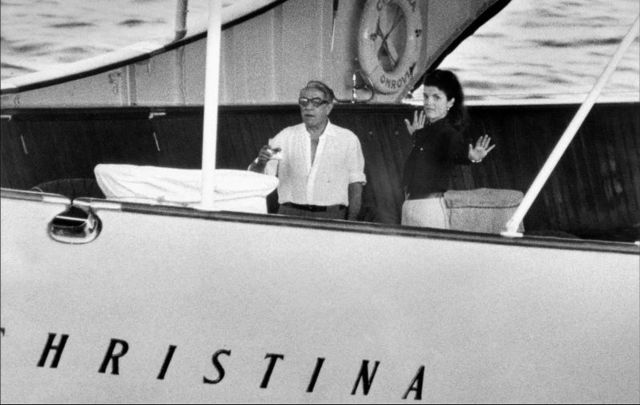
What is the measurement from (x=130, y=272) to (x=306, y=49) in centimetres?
307

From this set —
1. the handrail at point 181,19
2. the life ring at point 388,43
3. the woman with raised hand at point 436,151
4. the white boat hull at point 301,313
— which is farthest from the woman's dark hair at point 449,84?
the handrail at point 181,19

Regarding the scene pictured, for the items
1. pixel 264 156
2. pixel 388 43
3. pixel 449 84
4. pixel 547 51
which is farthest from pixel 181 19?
pixel 547 51

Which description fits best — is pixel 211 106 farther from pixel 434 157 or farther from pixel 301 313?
pixel 434 157

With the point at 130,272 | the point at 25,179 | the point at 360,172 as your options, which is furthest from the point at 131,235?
the point at 25,179

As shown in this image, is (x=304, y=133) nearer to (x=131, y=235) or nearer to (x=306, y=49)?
(x=306, y=49)

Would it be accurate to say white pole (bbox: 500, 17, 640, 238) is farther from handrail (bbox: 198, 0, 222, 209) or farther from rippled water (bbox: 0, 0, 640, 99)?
rippled water (bbox: 0, 0, 640, 99)

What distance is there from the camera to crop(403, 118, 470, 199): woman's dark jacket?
4848mm

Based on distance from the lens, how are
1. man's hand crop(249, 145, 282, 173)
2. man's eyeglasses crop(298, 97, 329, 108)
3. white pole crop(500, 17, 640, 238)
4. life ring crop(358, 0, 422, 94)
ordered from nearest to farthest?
white pole crop(500, 17, 640, 238)
man's hand crop(249, 145, 282, 173)
man's eyeglasses crop(298, 97, 329, 108)
life ring crop(358, 0, 422, 94)

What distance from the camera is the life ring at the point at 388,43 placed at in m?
6.62

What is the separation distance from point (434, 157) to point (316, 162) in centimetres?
74

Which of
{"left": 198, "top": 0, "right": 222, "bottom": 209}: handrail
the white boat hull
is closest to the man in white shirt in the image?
the white boat hull

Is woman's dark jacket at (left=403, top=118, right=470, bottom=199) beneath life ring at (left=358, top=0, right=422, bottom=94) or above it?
beneath

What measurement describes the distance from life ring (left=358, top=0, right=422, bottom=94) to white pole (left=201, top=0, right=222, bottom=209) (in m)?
2.69

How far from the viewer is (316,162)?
18.0ft
